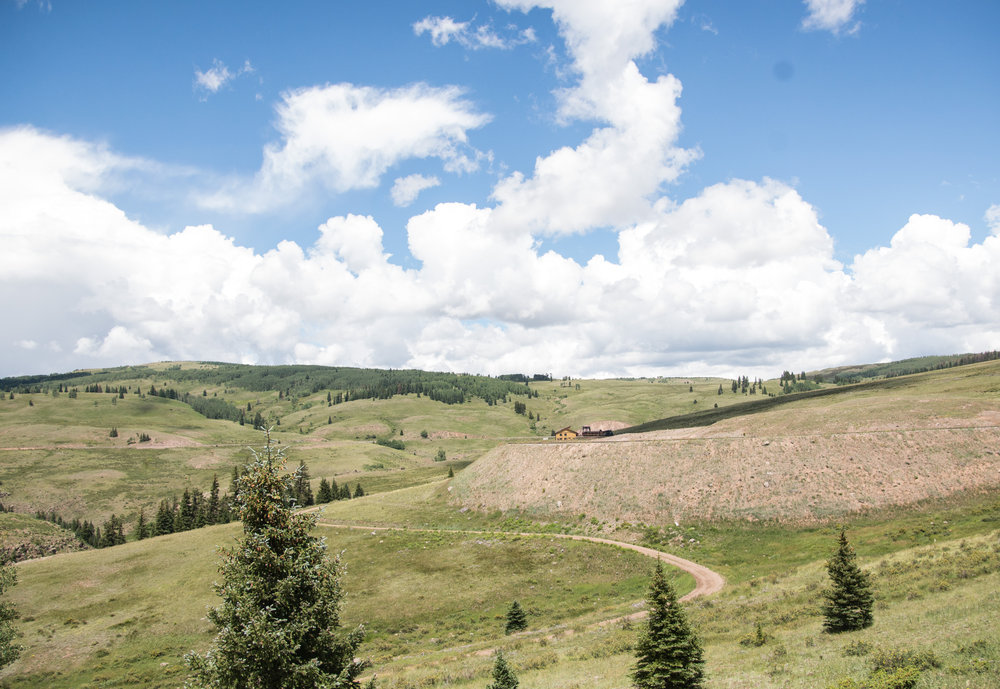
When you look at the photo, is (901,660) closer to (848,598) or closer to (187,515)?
(848,598)

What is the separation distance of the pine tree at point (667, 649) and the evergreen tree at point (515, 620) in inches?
896

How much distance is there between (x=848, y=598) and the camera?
26.6 metres

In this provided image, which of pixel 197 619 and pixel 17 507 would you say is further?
pixel 17 507

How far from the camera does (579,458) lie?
3280 inches

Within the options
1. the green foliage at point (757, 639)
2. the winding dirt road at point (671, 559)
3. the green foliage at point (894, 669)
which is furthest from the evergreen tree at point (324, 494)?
the green foliage at point (894, 669)

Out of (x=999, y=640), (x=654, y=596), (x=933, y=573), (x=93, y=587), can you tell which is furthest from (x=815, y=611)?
(x=93, y=587)

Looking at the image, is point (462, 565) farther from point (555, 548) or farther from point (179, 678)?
point (179, 678)

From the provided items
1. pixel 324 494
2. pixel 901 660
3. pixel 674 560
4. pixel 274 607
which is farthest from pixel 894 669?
pixel 324 494

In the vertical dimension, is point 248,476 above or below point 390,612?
above

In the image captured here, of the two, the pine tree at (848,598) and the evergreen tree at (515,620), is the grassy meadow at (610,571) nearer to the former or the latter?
the pine tree at (848,598)

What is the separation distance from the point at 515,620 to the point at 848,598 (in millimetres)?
24450

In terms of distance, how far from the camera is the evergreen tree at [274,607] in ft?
50.1

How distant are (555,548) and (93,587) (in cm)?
5671

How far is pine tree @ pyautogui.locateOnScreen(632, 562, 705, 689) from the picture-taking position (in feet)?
66.0
